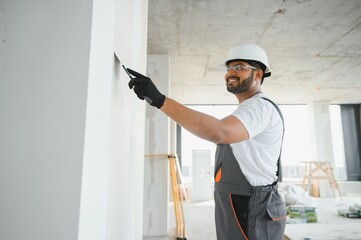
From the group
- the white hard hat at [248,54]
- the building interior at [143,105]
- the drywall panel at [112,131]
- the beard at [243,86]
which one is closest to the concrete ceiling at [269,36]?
the building interior at [143,105]

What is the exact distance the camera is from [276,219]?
1.21m

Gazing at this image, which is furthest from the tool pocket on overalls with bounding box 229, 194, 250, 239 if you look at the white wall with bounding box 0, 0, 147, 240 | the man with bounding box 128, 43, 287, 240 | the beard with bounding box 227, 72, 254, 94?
the white wall with bounding box 0, 0, 147, 240

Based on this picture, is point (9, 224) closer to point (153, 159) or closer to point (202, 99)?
point (153, 159)

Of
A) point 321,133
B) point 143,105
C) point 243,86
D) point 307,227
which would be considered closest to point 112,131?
point 143,105

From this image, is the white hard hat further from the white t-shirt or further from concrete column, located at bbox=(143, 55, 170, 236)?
concrete column, located at bbox=(143, 55, 170, 236)

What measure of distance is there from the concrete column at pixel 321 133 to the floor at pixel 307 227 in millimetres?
1898

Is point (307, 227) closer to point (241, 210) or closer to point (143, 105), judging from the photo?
point (241, 210)

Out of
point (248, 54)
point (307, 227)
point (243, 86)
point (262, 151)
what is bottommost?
point (307, 227)

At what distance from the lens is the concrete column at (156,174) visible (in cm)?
340

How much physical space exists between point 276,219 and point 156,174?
97.3 inches

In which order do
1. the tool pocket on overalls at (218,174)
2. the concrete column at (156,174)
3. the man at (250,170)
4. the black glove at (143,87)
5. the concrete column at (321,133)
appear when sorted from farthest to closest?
the concrete column at (321,133) < the concrete column at (156,174) < the tool pocket on overalls at (218,174) < the man at (250,170) < the black glove at (143,87)

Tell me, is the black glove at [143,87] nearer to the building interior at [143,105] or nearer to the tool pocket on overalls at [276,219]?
the building interior at [143,105]

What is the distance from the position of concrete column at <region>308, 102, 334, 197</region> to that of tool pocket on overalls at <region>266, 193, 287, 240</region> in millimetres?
6565

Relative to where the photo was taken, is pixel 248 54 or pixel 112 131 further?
pixel 248 54
